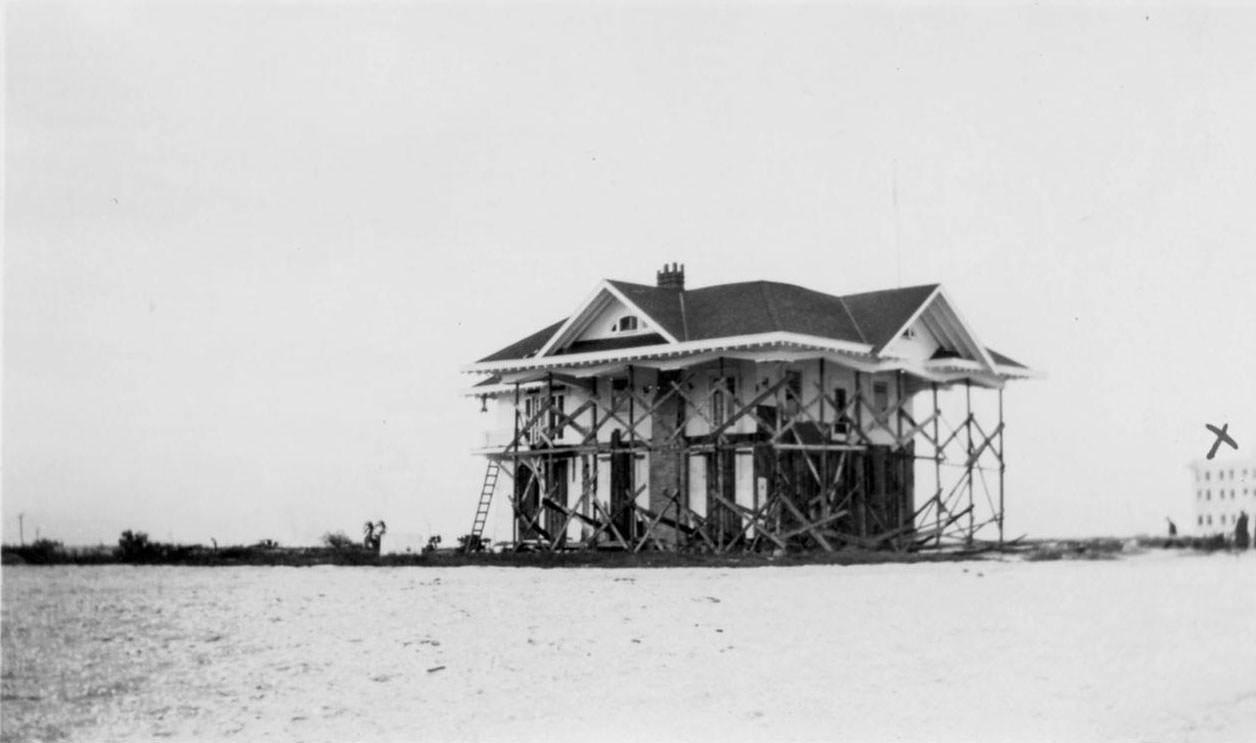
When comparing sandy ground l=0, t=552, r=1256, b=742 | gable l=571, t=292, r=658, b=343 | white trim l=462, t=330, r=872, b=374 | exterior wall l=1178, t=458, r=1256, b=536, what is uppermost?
gable l=571, t=292, r=658, b=343

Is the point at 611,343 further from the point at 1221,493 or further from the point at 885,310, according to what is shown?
the point at 1221,493

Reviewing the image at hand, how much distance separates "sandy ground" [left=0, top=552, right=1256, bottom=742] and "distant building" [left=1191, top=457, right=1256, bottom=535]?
0.46 metres

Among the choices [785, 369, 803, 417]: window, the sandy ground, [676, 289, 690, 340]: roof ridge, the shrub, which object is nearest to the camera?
the sandy ground

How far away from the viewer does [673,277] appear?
34719 millimetres

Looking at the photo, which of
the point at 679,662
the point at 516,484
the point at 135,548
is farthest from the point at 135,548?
the point at 679,662

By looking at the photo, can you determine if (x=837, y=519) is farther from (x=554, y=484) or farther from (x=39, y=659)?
(x=39, y=659)

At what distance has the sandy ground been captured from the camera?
12.1m

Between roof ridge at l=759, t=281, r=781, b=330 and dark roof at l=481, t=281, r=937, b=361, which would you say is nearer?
roof ridge at l=759, t=281, r=781, b=330

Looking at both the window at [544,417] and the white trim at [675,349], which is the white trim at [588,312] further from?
the window at [544,417]

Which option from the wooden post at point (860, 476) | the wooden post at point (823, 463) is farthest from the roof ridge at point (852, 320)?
the wooden post at point (823, 463)

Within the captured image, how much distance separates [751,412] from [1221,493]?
598 inches

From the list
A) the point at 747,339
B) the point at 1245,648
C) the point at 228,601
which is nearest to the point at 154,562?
the point at 228,601

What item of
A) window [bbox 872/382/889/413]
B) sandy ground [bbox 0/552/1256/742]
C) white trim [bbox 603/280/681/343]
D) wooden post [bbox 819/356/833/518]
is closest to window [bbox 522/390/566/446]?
white trim [bbox 603/280/681/343]

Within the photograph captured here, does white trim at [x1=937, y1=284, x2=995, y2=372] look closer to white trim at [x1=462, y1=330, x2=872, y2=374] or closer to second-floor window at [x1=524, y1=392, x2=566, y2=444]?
white trim at [x1=462, y1=330, x2=872, y2=374]
